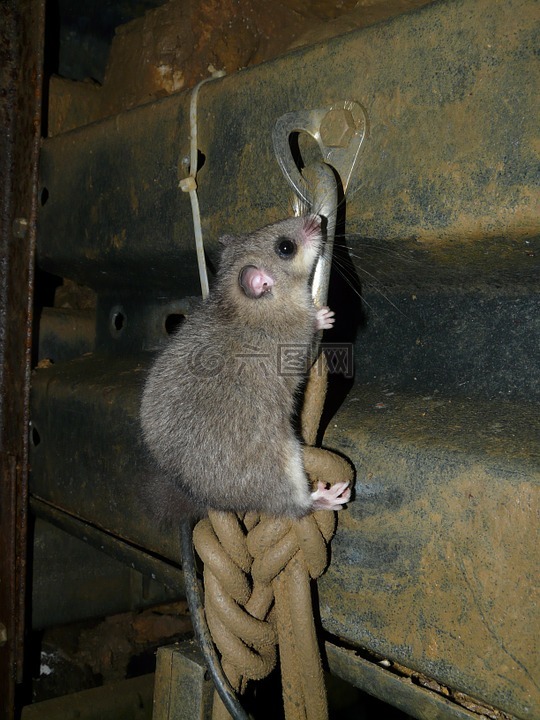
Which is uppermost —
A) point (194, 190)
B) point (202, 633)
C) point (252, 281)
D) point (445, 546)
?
point (194, 190)

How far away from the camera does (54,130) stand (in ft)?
8.59

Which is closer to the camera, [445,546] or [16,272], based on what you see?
[445,546]

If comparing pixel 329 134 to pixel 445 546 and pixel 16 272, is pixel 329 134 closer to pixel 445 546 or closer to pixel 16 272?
pixel 445 546

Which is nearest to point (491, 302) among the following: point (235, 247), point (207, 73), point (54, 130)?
point (235, 247)

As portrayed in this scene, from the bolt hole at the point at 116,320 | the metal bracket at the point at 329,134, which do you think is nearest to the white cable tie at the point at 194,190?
the metal bracket at the point at 329,134

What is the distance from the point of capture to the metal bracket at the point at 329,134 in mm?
1458

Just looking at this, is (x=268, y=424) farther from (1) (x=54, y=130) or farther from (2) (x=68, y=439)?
(1) (x=54, y=130)

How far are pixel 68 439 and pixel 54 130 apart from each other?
51.1 inches

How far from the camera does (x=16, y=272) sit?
2473 millimetres

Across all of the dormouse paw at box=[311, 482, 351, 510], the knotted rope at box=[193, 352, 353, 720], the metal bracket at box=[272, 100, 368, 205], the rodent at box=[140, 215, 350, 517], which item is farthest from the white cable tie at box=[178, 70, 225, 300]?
the dormouse paw at box=[311, 482, 351, 510]

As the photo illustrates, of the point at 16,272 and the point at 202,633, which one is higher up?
the point at 16,272

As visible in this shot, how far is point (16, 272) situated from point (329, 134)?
1.52 m

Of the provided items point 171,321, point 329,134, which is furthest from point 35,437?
point 329,134

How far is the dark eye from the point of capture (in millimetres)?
1779
